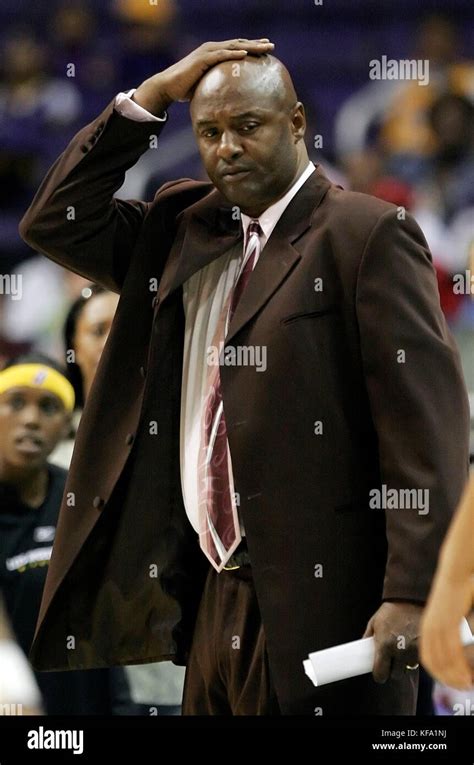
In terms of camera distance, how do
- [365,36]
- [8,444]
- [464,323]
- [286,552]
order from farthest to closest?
[365,36] → [464,323] → [8,444] → [286,552]

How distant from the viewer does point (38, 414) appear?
3336mm

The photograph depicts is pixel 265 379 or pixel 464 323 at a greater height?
pixel 464 323

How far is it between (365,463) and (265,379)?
195 millimetres

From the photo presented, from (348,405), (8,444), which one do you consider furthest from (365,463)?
(8,444)

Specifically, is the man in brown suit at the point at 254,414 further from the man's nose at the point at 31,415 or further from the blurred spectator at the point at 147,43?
the blurred spectator at the point at 147,43

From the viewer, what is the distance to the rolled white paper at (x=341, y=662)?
6.33 ft

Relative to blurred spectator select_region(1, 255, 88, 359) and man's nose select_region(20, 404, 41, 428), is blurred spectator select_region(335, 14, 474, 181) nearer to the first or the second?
blurred spectator select_region(1, 255, 88, 359)

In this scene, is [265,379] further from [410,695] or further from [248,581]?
[410,695]

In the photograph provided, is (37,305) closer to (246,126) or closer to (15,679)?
(15,679)

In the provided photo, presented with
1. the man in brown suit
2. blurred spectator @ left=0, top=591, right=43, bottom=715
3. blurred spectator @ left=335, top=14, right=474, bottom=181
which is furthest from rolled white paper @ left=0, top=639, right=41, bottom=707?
blurred spectator @ left=335, top=14, right=474, bottom=181

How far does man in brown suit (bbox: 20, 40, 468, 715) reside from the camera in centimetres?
206

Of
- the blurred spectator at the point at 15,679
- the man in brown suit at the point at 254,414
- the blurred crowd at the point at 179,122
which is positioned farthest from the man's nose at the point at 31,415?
the man in brown suit at the point at 254,414

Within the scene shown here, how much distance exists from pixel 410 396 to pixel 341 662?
388 millimetres

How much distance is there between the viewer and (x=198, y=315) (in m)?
2.27
